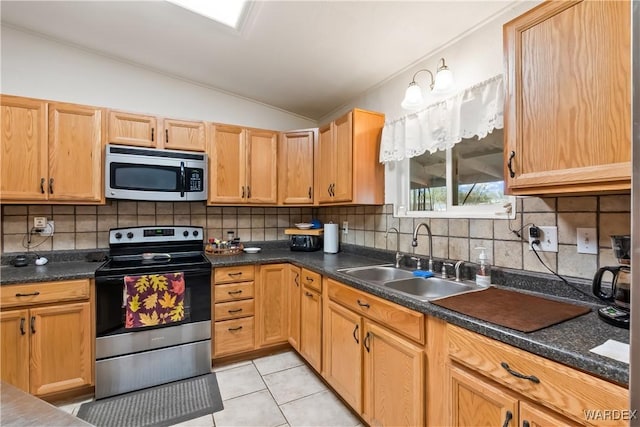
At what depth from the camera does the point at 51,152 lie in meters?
2.07

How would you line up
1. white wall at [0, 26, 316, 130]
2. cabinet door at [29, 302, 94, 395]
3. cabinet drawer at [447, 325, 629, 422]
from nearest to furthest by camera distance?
1. cabinet drawer at [447, 325, 629, 422]
2. cabinet door at [29, 302, 94, 395]
3. white wall at [0, 26, 316, 130]

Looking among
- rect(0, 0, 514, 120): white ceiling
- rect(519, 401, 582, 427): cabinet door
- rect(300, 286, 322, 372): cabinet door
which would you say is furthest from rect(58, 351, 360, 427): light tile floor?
rect(0, 0, 514, 120): white ceiling

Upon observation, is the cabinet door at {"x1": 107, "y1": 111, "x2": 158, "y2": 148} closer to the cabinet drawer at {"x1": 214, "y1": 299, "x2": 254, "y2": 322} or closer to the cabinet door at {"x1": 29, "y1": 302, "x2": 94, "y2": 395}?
the cabinet door at {"x1": 29, "y1": 302, "x2": 94, "y2": 395}

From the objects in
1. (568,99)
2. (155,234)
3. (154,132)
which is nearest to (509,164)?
(568,99)

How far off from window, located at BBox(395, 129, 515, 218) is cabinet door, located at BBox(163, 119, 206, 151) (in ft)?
5.86

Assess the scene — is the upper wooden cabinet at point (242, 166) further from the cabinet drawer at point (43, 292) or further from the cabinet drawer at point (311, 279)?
the cabinet drawer at point (43, 292)

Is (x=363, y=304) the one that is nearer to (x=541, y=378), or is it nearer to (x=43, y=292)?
(x=541, y=378)

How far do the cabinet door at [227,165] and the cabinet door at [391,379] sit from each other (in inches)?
68.1

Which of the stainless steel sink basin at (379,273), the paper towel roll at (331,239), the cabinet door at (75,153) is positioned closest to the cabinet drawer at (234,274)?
the paper towel roll at (331,239)

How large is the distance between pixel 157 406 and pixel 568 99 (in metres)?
2.68

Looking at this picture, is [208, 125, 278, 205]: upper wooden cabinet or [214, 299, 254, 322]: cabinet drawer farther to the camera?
[208, 125, 278, 205]: upper wooden cabinet

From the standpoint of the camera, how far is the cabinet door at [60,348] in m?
1.80

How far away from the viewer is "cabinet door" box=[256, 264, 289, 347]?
2.45 m

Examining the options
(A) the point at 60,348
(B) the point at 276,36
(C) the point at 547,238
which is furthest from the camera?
(B) the point at 276,36
